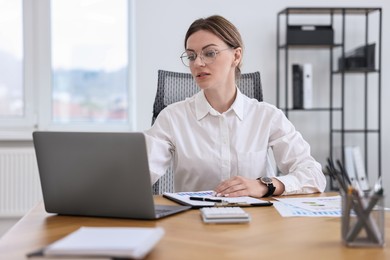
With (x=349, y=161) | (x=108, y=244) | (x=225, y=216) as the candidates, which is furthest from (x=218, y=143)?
(x=349, y=161)

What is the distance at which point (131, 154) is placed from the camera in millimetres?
1179

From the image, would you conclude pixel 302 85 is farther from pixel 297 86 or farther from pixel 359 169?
pixel 359 169

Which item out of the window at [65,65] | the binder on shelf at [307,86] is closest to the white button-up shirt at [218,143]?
the binder on shelf at [307,86]

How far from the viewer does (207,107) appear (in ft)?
6.56

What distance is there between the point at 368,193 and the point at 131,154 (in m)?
0.47

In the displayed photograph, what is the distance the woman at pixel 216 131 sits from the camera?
194cm

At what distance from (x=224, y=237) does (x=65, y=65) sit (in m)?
2.90

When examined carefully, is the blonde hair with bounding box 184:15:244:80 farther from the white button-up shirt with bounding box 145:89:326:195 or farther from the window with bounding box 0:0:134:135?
the window with bounding box 0:0:134:135

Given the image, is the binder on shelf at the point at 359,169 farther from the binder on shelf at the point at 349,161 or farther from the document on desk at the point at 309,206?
the document on desk at the point at 309,206

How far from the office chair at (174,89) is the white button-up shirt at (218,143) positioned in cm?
12

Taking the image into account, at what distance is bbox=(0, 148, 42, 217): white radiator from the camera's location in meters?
3.53

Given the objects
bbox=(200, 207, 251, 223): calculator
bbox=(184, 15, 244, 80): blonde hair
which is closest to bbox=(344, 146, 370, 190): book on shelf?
bbox=(184, 15, 244, 80): blonde hair

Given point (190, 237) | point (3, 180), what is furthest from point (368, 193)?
point (3, 180)

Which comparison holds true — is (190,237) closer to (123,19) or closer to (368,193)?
(368,193)
